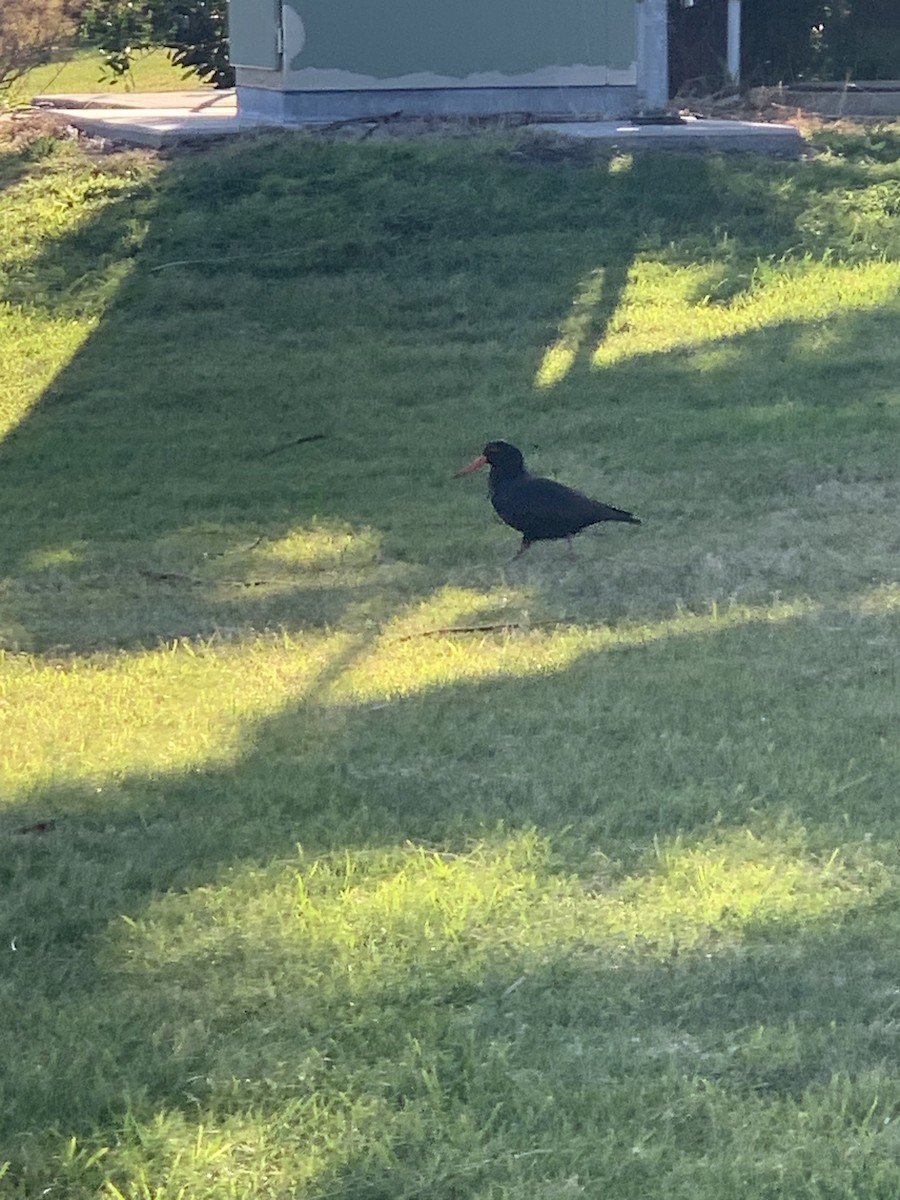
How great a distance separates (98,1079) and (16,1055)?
25cm

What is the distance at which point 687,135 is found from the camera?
1642cm

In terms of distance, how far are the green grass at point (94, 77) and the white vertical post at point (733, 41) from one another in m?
6.72

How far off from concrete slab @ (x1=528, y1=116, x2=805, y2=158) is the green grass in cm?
818

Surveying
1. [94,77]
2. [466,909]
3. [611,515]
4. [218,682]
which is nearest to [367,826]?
[466,909]

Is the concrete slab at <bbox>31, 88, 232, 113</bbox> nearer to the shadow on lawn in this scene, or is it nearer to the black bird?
the shadow on lawn

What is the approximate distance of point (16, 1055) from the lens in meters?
4.09

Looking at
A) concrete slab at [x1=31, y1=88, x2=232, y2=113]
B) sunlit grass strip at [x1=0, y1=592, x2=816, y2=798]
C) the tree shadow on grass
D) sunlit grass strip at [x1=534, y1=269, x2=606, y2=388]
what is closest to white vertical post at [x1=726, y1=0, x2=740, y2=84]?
concrete slab at [x1=31, y1=88, x2=232, y2=113]

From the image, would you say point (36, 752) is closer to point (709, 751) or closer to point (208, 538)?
point (709, 751)

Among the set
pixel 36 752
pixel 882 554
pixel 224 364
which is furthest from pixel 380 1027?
pixel 224 364

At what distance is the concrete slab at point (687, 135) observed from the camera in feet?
53.4

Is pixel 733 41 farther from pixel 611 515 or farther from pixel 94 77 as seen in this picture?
pixel 611 515

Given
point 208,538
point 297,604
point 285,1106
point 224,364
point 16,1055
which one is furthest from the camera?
point 224,364

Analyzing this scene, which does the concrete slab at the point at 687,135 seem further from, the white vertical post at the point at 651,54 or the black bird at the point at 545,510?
the black bird at the point at 545,510

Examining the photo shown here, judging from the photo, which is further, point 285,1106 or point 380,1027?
point 380,1027
